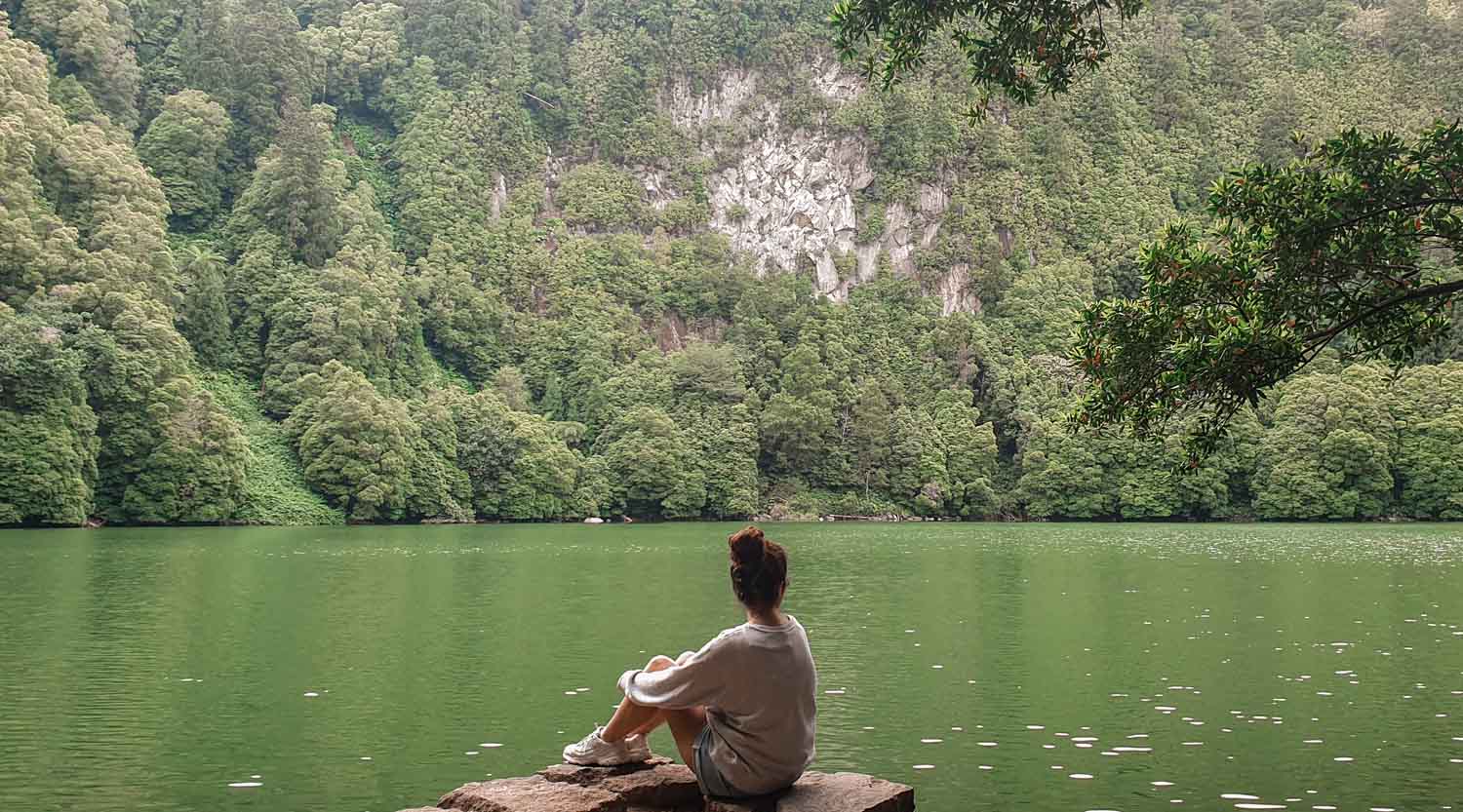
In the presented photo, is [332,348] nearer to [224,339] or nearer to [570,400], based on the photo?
[224,339]

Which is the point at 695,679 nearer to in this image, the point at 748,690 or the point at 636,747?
the point at 748,690

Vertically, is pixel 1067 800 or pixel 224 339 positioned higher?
pixel 224 339

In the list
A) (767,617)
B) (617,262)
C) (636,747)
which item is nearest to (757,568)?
(767,617)

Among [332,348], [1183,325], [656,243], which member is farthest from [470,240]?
[1183,325]

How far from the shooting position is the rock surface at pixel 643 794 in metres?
9.11

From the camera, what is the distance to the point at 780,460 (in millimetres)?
126500

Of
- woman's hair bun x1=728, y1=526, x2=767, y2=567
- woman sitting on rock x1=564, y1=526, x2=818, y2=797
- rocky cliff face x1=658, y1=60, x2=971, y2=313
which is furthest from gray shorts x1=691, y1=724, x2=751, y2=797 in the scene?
rocky cliff face x1=658, y1=60, x2=971, y2=313

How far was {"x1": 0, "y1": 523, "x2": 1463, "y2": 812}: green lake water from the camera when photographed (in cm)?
1320

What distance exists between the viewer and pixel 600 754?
10.0 meters

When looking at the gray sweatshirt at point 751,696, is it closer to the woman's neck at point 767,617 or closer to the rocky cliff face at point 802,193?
the woman's neck at point 767,617

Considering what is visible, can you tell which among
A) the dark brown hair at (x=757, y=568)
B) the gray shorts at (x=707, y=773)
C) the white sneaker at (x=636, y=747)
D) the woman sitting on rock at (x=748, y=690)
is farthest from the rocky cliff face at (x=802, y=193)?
the dark brown hair at (x=757, y=568)

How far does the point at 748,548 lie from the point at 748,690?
104cm

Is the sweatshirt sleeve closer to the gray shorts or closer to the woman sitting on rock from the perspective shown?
the woman sitting on rock

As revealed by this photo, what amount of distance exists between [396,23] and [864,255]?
6135 cm
